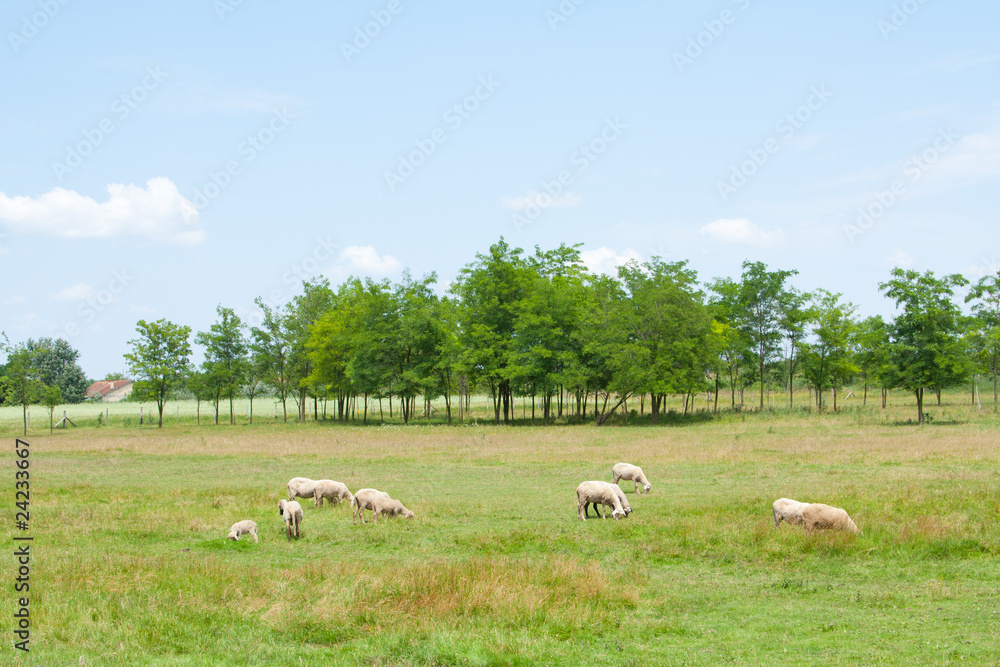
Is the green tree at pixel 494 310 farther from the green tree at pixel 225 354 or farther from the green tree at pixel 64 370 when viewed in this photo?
the green tree at pixel 64 370

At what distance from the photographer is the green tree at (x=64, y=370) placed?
140750 millimetres

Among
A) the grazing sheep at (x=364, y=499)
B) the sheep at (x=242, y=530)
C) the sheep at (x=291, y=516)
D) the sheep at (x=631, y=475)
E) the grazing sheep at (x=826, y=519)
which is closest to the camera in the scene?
the grazing sheep at (x=826, y=519)

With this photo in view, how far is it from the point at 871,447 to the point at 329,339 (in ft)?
184

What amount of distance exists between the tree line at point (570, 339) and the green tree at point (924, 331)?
0.14m

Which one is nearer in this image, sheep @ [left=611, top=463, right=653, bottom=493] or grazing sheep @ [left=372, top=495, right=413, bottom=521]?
grazing sheep @ [left=372, top=495, right=413, bottom=521]

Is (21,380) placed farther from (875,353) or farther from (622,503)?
(875,353)

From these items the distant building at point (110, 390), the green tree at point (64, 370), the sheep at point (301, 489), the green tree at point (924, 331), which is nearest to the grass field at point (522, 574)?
the sheep at point (301, 489)

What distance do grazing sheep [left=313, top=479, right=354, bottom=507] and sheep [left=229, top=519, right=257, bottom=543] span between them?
195 inches

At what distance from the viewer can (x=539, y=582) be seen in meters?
12.6

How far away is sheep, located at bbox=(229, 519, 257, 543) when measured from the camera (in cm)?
1742

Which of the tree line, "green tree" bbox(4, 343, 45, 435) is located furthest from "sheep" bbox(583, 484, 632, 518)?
"green tree" bbox(4, 343, 45, 435)

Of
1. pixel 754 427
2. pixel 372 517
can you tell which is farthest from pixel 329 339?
pixel 372 517

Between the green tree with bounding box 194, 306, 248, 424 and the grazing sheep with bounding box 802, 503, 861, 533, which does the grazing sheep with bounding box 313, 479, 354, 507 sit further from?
the green tree with bounding box 194, 306, 248, 424

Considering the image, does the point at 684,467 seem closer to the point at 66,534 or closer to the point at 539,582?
the point at 539,582
